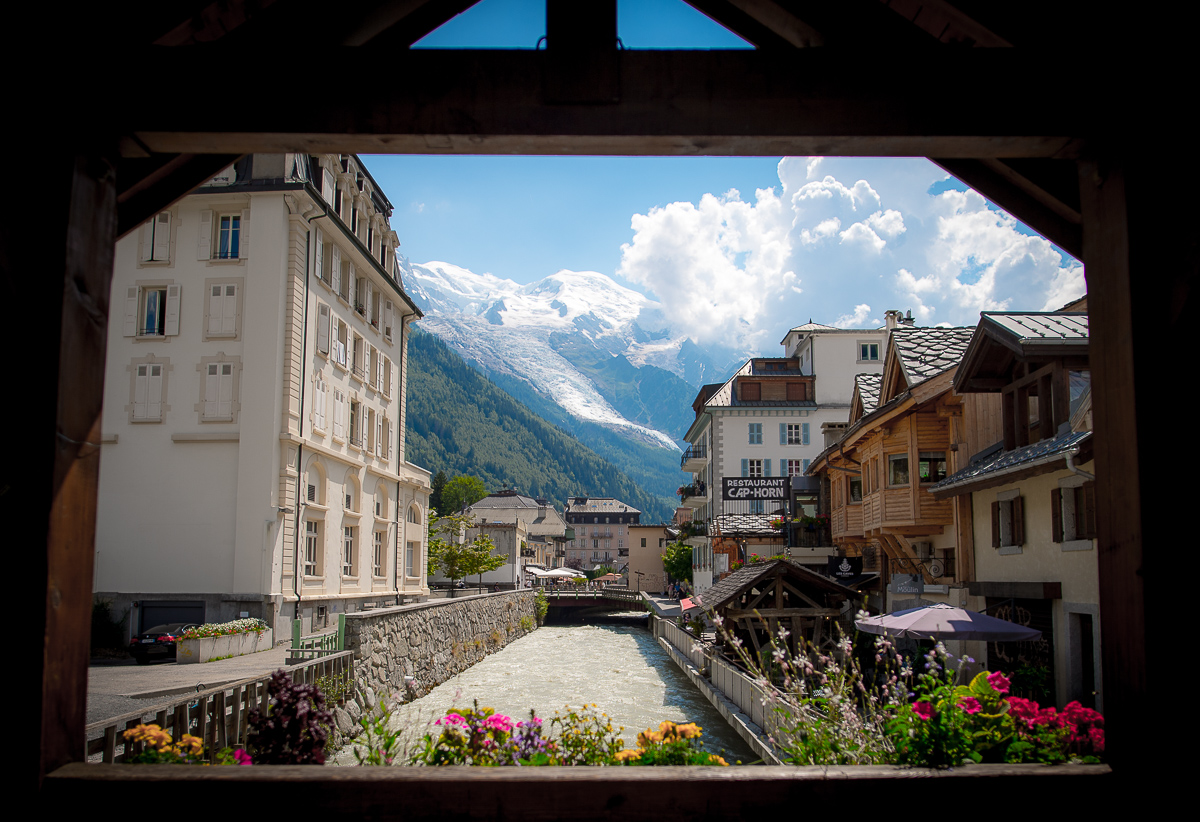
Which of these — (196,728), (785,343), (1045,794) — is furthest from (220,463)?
(785,343)

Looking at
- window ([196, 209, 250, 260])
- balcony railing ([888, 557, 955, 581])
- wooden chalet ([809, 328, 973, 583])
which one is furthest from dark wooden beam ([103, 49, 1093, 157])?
window ([196, 209, 250, 260])

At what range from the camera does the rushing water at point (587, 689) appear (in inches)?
774

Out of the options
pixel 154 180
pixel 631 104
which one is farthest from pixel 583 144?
pixel 154 180

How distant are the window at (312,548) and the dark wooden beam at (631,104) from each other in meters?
26.9

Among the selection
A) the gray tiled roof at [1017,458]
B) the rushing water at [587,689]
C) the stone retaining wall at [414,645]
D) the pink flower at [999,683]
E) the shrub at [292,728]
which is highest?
the gray tiled roof at [1017,458]

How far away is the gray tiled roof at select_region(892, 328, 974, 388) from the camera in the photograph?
19.7 metres

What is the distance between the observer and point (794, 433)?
54000 millimetres

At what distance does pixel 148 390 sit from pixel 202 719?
1902cm

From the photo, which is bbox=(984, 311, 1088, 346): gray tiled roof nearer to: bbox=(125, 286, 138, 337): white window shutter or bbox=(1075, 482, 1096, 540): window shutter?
bbox=(1075, 482, 1096, 540): window shutter

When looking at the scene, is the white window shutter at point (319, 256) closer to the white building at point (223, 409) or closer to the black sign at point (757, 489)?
the white building at point (223, 409)

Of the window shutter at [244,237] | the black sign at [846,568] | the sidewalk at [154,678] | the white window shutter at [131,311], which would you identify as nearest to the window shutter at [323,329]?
the window shutter at [244,237]

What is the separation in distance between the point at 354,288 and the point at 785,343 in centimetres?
3750

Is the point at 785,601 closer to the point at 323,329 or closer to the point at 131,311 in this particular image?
the point at 323,329

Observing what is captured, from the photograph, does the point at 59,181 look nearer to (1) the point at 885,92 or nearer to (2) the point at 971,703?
(1) the point at 885,92
